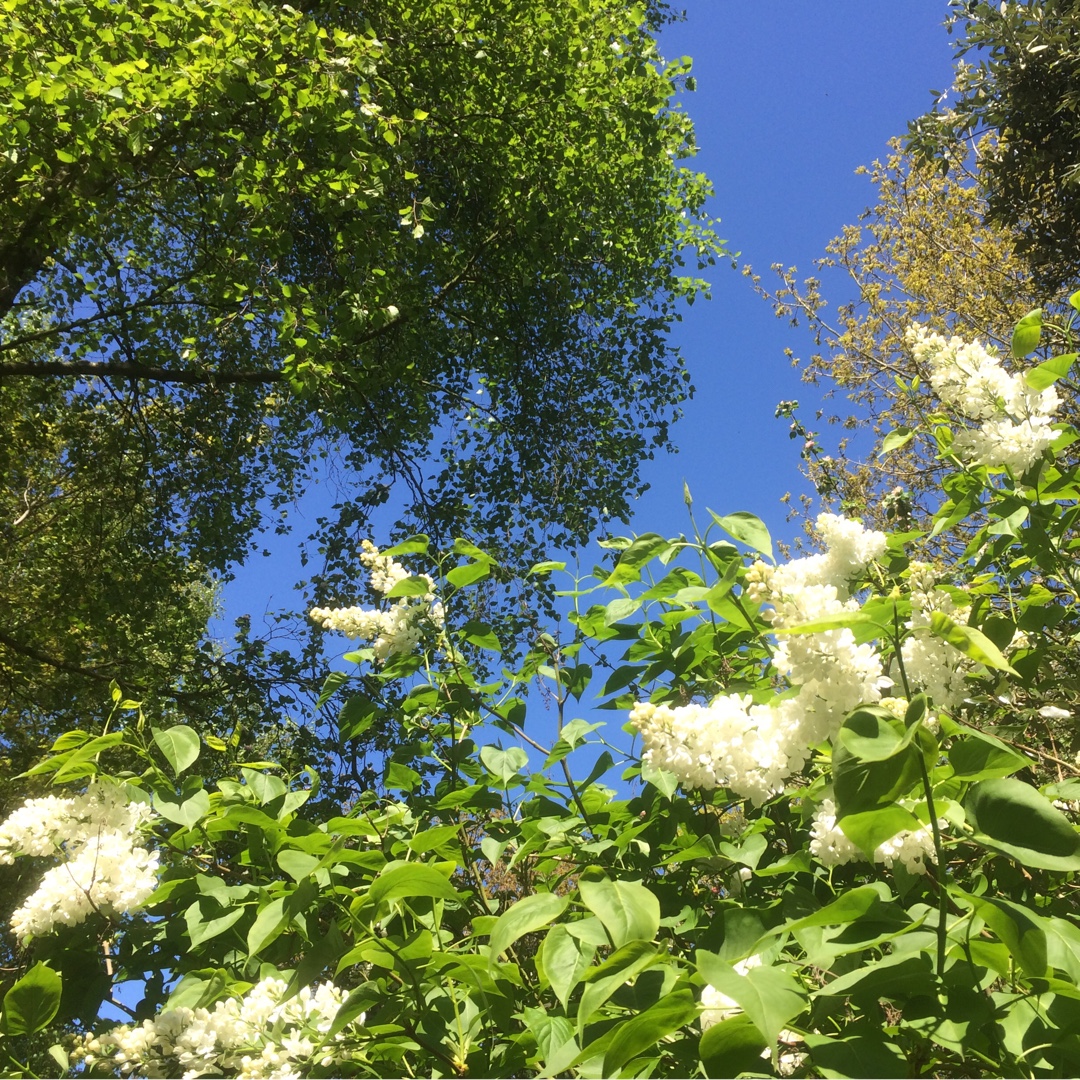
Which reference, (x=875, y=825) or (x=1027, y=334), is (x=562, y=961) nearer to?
(x=875, y=825)

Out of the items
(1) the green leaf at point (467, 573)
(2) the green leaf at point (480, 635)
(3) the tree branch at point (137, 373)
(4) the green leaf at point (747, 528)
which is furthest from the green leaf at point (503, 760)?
(3) the tree branch at point (137, 373)

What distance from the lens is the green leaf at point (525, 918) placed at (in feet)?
2.98

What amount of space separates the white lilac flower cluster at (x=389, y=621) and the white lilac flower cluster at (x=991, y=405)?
3.48 ft

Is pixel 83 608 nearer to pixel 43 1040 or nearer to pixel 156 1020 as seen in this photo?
pixel 43 1040

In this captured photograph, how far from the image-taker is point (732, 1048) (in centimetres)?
76

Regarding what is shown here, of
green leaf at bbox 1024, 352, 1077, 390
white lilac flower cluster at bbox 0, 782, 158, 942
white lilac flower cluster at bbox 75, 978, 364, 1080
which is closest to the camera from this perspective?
white lilac flower cluster at bbox 75, 978, 364, 1080

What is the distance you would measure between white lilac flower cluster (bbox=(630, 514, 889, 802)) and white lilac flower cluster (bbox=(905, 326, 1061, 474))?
16.3 inches

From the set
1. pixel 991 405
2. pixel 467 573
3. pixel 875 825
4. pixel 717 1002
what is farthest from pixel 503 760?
pixel 991 405

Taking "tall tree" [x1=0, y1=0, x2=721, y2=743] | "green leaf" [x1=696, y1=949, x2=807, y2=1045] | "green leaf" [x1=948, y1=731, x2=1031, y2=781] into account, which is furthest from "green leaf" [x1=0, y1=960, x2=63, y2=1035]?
"tall tree" [x1=0, y1=0, x2=721, y2=743]

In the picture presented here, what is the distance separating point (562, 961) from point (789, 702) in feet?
1.34

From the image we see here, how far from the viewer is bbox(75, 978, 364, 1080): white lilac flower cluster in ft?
3.95

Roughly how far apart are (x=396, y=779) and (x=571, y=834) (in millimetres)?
388

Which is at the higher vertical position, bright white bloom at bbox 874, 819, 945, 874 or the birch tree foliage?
the birch tree foliage

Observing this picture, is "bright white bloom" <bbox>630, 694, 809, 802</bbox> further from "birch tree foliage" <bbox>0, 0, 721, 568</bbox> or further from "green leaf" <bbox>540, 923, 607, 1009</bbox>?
"birch tree foliage" <bbox>0, 0, 721, 568</bbox>
